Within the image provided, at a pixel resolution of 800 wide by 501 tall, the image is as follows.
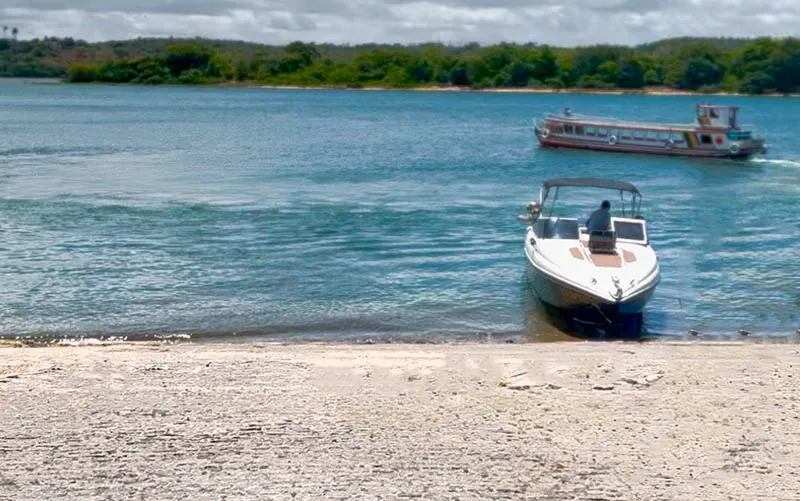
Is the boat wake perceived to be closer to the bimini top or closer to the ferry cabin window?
the bimini top

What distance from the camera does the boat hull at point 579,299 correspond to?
21.1 meters

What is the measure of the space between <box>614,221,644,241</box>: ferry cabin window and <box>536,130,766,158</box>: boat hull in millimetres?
Answer: 39456

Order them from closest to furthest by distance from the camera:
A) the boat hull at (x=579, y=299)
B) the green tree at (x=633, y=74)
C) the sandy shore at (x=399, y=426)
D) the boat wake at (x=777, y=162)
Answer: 1. the sandy shore at (x=399, y=426)
2. the boat hull at (x=579, y=299)
3. the boat wake at (x=777, y=162)
4. the green tree at (x=633, y=74)

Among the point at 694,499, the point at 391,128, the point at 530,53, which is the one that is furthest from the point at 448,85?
the point at 694,499

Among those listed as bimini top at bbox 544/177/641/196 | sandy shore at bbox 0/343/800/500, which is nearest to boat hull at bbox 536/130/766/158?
bimini top at bbox 544/177/641/196

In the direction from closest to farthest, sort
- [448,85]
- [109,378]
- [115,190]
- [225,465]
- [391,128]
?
[225,465], [109,378], [115,190], [391,128], [448,85]

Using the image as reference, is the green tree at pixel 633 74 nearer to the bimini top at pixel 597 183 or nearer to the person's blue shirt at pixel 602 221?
the bimini top at pixel 597 183

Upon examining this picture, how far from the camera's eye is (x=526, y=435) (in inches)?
514

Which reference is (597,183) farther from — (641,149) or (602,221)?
(641,149)

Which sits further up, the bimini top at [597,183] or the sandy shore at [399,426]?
the bimini top at [597,183]

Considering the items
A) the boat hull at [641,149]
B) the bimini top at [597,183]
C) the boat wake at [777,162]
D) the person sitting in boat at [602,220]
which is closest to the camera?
the person sitting in boat at [602,220]

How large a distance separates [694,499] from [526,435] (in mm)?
2344

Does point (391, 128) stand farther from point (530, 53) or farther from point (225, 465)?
point (530, 53)

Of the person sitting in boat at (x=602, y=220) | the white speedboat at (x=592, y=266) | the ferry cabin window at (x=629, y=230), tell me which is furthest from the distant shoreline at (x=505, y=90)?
the person sitting in boat at (x=602, y=220)
